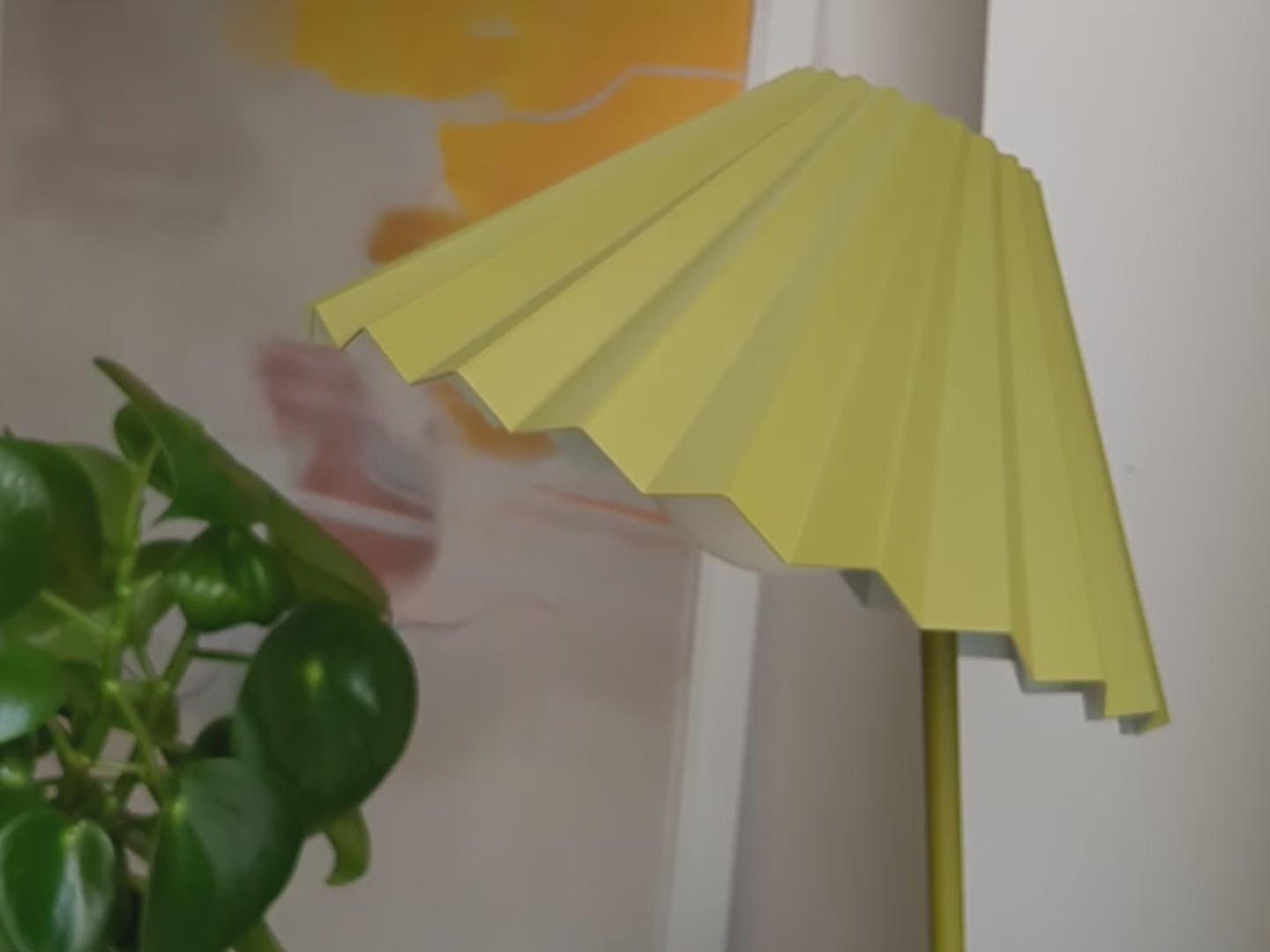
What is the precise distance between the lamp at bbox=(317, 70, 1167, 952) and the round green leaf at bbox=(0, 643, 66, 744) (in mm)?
163

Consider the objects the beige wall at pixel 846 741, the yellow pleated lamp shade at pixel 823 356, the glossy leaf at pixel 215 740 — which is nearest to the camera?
the yellow pleated lamp shade at pixel 823 356

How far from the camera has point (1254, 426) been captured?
2.06 ft

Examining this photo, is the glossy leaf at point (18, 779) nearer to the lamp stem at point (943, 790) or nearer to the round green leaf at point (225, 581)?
the round green leaf at point (225, 581)

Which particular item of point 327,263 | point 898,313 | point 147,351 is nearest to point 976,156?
point 898,313

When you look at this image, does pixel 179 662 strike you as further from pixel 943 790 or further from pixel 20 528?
pixel 943 790

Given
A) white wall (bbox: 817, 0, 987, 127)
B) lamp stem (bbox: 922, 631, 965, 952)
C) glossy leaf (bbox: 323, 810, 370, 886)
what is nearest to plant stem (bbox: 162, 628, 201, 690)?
glossy leaf (bbox: 323, 810, 370, 886)

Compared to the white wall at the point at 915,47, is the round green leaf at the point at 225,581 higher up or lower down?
lower down

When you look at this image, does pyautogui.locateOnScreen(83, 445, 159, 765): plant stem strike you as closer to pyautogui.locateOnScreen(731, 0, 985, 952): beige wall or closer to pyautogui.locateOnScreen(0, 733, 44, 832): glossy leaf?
pyautogui.locateOnScreen(0, 733, 44, 832): glossy leaf

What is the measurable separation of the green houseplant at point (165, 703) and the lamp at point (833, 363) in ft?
0.48

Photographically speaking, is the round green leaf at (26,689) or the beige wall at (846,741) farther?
the beige wall at (846,741)

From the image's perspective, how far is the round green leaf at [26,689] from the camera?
1.45ft

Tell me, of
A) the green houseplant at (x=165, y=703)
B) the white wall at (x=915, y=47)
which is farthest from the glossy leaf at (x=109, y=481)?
the white wall at (x=915, y=47)

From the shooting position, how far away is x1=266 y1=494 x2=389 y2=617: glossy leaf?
58 cm

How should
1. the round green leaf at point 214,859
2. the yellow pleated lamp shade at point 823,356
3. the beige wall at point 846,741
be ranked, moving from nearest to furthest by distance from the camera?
the yellow pleated lamp shade at point 823,356, the round green leaf at point 214,859, the beige wall at point 846,741
